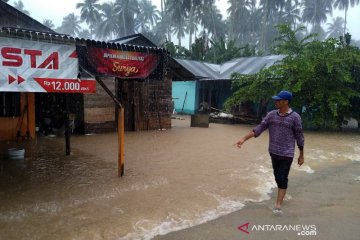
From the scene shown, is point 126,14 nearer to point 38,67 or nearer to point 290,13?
point 290,13

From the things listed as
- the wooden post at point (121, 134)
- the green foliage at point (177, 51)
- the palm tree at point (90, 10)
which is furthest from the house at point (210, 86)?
the palm tree at point (90, 10)

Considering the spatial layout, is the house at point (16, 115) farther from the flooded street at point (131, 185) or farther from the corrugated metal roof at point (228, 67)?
the corrugated metal roof at point (228, 67)

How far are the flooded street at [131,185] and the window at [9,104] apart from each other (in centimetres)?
128

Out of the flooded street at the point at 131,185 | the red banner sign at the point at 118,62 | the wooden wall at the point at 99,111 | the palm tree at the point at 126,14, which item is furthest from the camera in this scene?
the palm tree at the point at 126,14

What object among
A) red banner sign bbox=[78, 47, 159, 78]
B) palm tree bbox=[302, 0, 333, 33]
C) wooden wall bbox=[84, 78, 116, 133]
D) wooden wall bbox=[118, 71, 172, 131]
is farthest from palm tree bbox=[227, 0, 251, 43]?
red banner sign bbox=[78, 47, 159, 78]

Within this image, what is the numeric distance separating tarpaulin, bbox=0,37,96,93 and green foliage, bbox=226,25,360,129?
10.9m

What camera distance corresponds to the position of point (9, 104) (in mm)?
10367

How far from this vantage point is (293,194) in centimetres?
602

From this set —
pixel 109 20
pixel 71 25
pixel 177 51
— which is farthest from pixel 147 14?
pixel 177 51

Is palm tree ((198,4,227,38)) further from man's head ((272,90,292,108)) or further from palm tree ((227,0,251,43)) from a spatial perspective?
man's head ((272,90,292,108))

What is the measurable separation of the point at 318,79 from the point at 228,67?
855cm

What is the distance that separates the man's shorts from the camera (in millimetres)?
5008

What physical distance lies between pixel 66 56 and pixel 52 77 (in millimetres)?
447

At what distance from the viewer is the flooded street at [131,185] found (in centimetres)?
451
